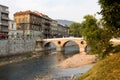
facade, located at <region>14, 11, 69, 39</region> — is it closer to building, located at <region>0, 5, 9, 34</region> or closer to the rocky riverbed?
building, located at <region>0, 5, 9, 34</region>

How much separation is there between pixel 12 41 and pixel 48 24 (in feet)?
209

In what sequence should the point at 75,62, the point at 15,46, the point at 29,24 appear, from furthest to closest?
the point at 29,24 < the point at 15,46 < the point at 75,62

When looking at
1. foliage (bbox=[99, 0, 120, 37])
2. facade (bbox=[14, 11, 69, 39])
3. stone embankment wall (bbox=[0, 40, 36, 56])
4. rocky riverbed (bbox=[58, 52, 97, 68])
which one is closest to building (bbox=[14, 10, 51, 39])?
facade (bbox=[14, 11, 69, 39])

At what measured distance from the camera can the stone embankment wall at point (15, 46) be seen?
76269mm

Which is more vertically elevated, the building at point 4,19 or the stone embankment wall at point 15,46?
the building at point 4,19

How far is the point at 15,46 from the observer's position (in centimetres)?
8594

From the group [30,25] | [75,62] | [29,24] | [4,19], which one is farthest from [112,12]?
[30,25]

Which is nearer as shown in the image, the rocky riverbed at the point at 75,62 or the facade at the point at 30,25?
the rocky riverbed at the point at 75,62

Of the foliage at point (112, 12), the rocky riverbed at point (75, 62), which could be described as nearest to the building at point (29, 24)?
the rocky riverbed at point (75, 62)

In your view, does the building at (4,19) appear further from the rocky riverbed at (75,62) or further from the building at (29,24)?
the rocky riverbed at (75,62)

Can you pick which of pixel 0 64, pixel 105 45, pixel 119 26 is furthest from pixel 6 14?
pixel 119 26

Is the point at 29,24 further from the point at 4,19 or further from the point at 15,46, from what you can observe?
the point at 15,46

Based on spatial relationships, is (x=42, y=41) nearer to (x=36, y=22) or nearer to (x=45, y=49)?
(x=45, y=49)

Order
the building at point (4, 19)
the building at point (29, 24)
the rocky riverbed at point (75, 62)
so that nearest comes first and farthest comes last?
the rocky riverbed at point (75, 62)
the building at point (4, 19)
the building at point (29, 24)
